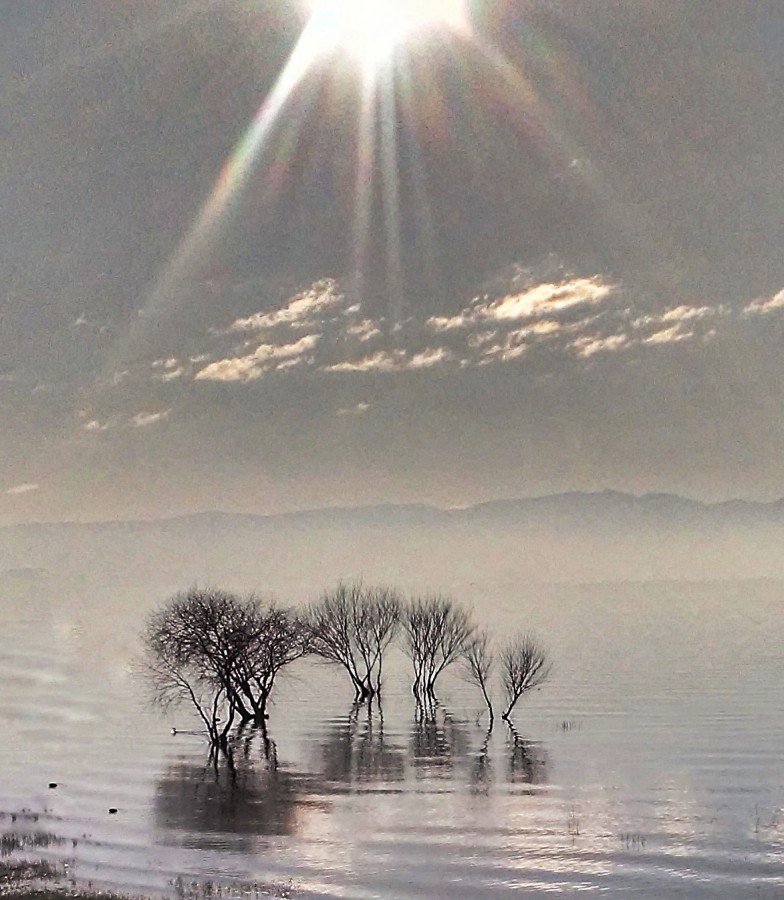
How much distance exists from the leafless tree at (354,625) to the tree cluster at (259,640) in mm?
112

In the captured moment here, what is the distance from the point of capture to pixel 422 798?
200 ft

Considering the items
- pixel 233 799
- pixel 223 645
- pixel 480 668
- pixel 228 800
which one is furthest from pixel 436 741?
pixel 480 668

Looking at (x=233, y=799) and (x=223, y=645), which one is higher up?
(x=223, y=645)

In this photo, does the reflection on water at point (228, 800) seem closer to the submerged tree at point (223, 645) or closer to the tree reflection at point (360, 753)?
the tree reflection at point (360, 753)

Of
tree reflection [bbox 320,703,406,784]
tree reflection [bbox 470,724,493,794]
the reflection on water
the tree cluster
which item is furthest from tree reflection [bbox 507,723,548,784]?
the tree cluster

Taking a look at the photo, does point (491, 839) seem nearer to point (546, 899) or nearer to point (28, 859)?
point (546, 899)

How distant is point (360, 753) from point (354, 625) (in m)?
40.5

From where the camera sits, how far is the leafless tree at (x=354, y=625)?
114 m

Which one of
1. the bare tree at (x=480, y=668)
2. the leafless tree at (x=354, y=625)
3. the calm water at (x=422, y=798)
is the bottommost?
the calm water at (x=422, y=798)

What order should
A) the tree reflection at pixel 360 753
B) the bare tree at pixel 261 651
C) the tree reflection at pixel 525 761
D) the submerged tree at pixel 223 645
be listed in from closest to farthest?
the tree reflection at pixel 525 761
the tree reflection at pixel 360 753
the submerged tree at pixel 223 645
the bare tree at pixel 261 651

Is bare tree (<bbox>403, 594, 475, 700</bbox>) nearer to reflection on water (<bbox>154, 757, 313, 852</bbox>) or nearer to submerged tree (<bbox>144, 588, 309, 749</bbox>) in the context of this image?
submerged tree (<bbox>144, 588, 309, 749</bbox>)

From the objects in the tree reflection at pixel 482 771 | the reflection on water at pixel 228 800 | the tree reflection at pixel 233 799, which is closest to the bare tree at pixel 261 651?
the tree reflection at pixel 233 799

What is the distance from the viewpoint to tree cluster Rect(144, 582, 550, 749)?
286 ft

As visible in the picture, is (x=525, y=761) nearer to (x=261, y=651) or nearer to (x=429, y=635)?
(x=261, y=651)
